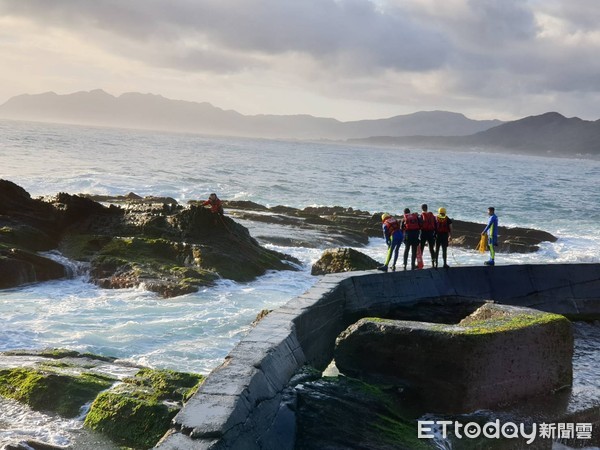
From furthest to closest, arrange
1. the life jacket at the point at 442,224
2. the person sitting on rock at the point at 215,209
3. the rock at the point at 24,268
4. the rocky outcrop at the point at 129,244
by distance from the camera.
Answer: the person sitting on rock at the point at 215,209 → the rocky outcrop at the point at 129,244 → the rock at the point at 24,268 → the life jacket at the point at 442,224

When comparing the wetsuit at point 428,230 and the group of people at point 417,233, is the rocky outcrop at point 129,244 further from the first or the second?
the wetsuit at point 428,230

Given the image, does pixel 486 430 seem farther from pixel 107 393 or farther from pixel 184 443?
pixel 107 393

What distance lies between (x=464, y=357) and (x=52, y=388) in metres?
5.03

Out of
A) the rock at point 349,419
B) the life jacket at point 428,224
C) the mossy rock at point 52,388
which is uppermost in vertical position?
the life jacket at point 428,224

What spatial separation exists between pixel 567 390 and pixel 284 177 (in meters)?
60.2

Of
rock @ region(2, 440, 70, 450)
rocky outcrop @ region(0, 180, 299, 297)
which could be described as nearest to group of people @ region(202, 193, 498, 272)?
rocky outcrop @ region(0, 180, 299, 297)

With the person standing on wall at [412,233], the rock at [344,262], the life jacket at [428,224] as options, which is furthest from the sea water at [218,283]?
the person standing on wall at [412,233]

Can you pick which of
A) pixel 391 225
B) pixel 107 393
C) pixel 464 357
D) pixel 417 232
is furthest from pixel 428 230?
pixel 107 393

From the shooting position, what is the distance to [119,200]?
34.2 metres

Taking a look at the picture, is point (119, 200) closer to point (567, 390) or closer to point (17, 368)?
point (17, 368)

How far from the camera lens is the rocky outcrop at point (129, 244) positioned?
50.8 feet

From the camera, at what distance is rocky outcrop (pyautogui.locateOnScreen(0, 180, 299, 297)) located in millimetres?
15484

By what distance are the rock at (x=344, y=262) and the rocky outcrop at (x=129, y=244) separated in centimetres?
166

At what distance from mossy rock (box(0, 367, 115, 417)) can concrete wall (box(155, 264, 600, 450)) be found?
216 centimetres
